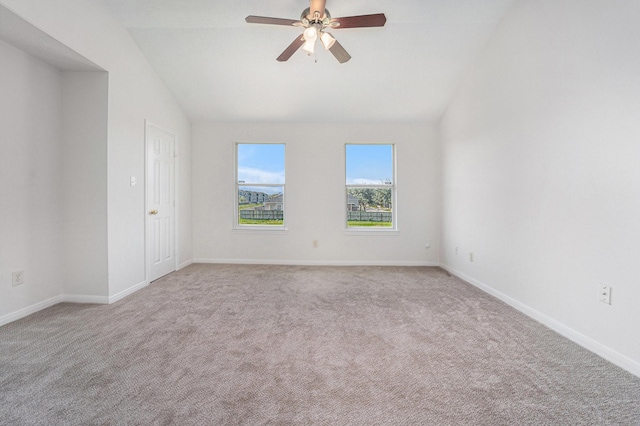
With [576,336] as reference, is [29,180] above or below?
above

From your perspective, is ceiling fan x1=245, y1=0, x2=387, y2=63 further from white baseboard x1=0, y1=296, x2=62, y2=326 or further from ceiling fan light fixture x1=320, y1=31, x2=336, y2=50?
white baseboard x1=0, y1=296, x2=62, y2=326

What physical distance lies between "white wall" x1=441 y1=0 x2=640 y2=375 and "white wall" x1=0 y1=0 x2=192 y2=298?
4.11m

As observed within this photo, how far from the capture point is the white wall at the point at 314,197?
14.9 ft

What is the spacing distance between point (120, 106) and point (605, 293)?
15.1 feet

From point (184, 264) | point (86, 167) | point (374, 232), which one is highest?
point (86, 167)

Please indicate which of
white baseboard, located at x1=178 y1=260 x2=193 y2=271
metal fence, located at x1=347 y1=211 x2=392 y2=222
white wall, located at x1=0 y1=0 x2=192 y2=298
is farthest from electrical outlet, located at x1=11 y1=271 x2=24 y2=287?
metal fence, located at x1=347 y1=211 x2=392 y2=222

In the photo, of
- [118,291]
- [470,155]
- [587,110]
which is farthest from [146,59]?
[587,110]

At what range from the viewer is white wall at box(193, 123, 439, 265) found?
454 centimetres

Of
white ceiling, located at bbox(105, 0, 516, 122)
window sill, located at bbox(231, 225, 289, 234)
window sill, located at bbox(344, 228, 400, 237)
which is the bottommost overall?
window sill, located at bbox(344, 228, 400, 237)

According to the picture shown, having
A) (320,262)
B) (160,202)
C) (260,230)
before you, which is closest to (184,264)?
(160,202)

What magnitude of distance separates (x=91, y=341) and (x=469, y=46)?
4715 mm

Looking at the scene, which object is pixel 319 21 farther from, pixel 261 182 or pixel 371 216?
pixel 371 216

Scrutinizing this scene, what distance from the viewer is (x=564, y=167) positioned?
2.18 m

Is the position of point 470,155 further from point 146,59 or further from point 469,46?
point 146,59
